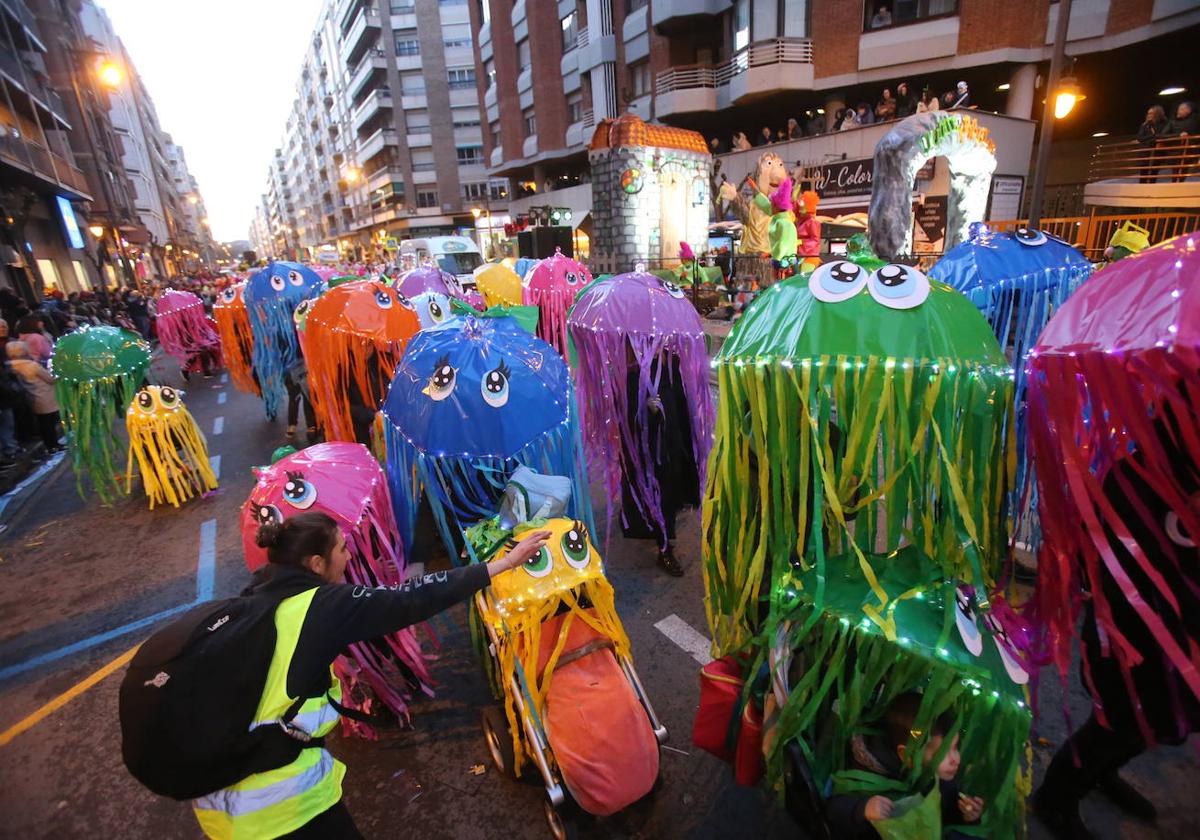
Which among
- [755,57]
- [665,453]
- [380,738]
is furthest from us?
[755,57]

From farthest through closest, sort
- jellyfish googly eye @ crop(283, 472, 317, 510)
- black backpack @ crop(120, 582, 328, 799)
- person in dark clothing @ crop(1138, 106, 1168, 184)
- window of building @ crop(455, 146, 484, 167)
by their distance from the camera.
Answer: window of building @ crop(455, 146, 484, 167) → person in dark clothing @ crop(1138, 106, 1168, 184) → jellyfish googly eye @ crop(283, 472, 317, 510) → black backpack @ crop(120, 582, 328, 799)

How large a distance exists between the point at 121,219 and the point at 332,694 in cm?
3822

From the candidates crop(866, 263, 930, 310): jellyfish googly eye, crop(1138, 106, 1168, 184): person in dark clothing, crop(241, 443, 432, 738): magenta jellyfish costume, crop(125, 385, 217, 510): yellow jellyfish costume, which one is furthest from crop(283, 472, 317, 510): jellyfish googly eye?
crop(1138, 106, 1168, 184): person in dark clothing

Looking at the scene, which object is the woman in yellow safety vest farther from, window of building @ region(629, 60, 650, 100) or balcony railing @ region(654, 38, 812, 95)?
window of building @ region(629, 60, 650, 100)

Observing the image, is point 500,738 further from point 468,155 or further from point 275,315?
point 468,155

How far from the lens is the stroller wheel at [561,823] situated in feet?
6.82

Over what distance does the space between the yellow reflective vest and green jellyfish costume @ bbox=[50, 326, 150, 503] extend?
229 inches

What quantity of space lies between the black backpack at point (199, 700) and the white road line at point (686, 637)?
2.27 metres

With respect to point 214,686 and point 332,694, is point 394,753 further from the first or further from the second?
point 214,686

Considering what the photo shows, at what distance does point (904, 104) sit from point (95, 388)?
64.8 ft

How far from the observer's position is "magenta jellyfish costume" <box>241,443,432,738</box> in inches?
98.5

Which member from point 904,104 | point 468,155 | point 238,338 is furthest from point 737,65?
point 468,155

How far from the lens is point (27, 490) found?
634 cm

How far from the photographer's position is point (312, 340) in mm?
4312
